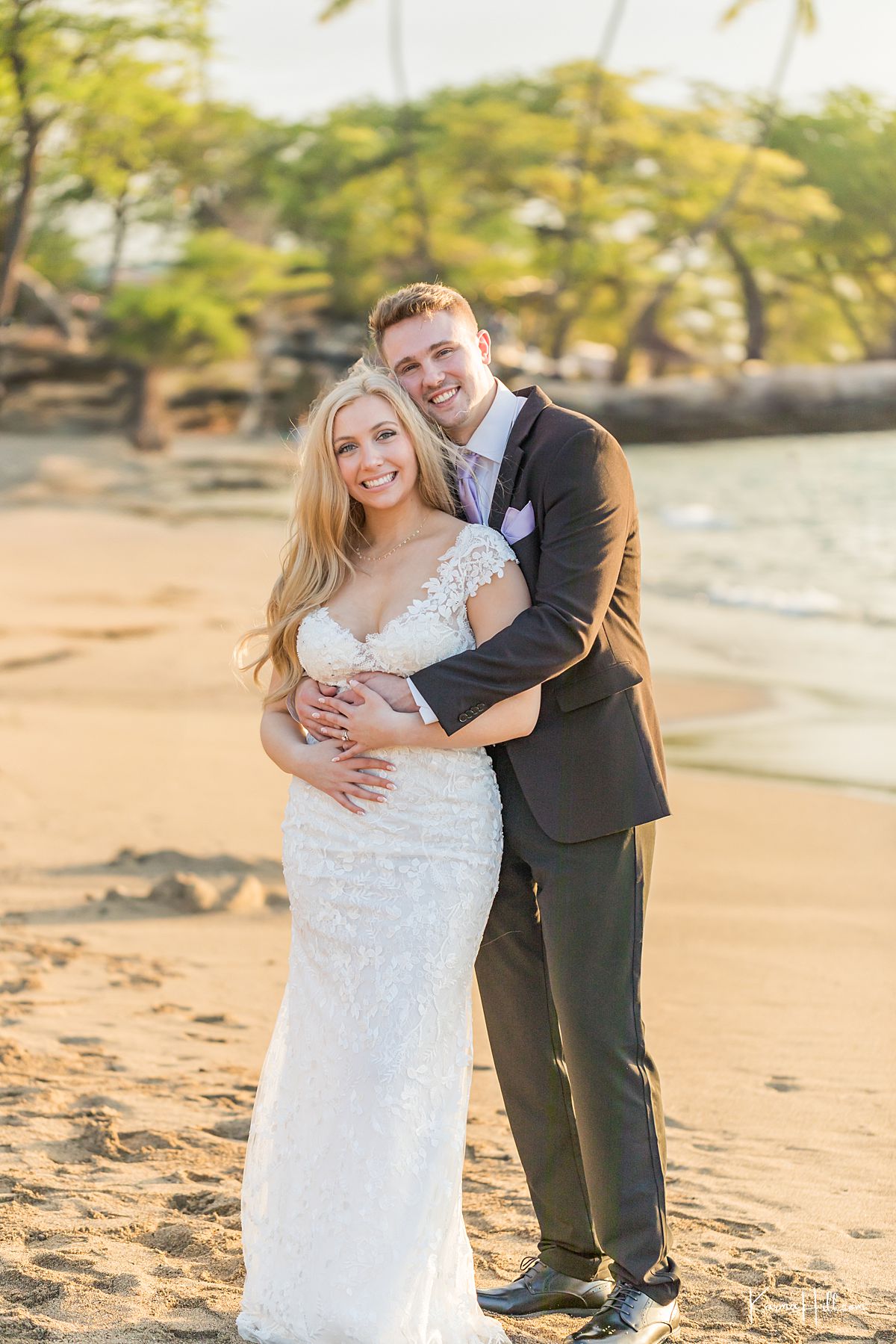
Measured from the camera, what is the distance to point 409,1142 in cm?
245

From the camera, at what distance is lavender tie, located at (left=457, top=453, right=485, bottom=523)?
Answer: 2.68 meters

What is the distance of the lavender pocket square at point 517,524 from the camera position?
8.54ft

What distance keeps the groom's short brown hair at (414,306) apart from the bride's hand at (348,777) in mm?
831

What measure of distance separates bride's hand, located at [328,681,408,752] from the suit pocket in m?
0.30

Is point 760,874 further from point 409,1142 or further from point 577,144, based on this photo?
point 577,144

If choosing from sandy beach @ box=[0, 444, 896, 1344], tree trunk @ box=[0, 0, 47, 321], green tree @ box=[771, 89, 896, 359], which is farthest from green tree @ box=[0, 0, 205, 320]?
green tree @ box=[771, 89, 896, 359]

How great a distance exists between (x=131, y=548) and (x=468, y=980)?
14.8 m

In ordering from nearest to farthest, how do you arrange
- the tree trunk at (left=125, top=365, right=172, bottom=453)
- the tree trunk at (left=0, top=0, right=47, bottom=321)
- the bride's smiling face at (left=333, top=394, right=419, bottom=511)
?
1. the bride's smiling face at (left=333, top=394, right=419, bottom=511)
2. the tree trunk at (left=0, top=0, right=47, bottom=321)
3. the tree trunk at (left=125, top=365, right=172, bottom=453)

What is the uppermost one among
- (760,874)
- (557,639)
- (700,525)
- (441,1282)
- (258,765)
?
(557,639)

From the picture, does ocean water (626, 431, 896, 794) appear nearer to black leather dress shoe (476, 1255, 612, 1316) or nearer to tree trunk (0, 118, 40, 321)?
black leather dress shoe (476, 1255, 612, 1316)

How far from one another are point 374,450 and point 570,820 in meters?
0.74

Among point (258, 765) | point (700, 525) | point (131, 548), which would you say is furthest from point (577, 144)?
point (258, 765)

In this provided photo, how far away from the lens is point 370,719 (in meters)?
2.49

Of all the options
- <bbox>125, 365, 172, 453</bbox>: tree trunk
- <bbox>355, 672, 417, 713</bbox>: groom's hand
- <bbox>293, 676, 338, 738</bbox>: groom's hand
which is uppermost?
<bbox>355, 672, 417, 713</bbox>: groom's hand
